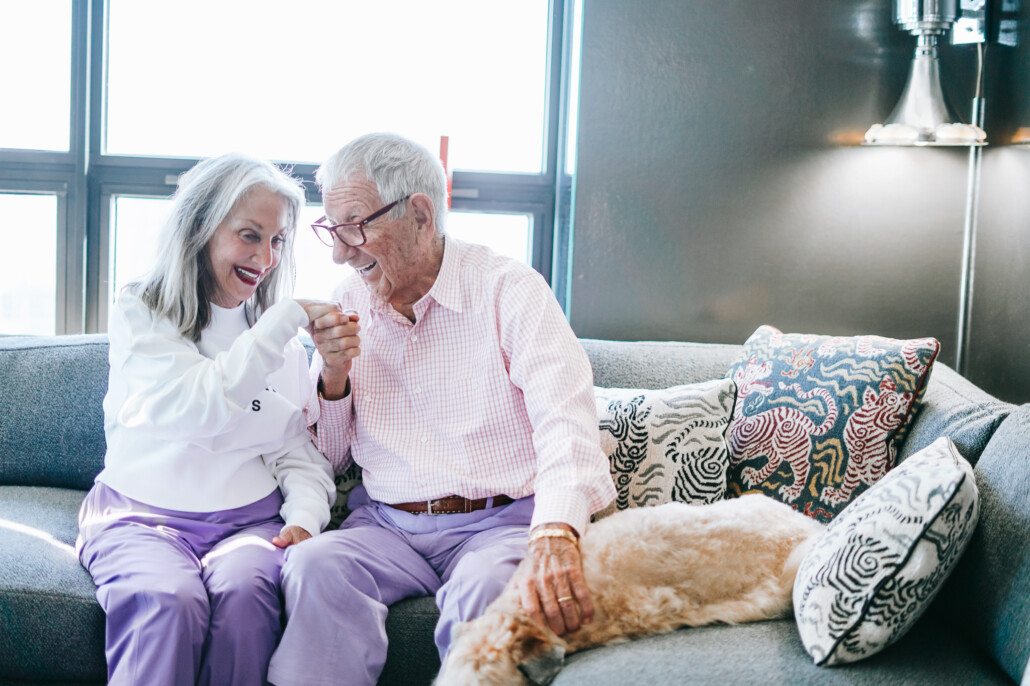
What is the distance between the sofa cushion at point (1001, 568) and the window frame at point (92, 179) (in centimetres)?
148

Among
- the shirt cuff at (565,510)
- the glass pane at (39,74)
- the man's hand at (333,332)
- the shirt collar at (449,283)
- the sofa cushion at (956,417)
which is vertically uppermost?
the glass pane at (39,74)

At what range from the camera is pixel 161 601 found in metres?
1.34

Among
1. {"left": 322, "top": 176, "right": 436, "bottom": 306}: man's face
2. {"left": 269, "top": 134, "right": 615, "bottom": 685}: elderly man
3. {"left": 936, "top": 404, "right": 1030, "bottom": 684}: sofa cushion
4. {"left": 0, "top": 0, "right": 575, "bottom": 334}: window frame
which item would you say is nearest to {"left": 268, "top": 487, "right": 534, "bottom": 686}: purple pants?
{"left": 269, "top": 134, "right": 615, "bottom": 685}: elderly man

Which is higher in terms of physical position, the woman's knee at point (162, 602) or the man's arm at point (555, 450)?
the man's arm at point (555, 450)

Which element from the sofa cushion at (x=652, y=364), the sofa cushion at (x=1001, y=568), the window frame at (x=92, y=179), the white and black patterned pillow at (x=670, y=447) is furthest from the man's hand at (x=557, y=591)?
the window frame at (x=92, y=179)

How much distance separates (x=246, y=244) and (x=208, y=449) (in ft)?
1.36

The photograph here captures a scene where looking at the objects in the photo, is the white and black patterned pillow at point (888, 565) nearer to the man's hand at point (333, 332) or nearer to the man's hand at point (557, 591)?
the man's hand at point (557, 591)

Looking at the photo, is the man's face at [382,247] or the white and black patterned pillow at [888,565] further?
the man's face at [382,247]

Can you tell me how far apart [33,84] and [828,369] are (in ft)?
8.13

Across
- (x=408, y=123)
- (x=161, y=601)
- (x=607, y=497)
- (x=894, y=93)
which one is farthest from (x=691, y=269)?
(x=161, y=601)

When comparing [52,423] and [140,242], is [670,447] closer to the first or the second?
[52,423]

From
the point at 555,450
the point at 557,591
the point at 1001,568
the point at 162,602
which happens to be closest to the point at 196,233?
the point at 162,602

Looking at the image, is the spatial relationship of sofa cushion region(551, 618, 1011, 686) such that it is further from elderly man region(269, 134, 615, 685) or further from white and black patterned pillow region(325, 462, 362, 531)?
white and black patterned pillow region(325, 462, 362, 531)

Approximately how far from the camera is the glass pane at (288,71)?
8.59 feet
